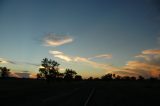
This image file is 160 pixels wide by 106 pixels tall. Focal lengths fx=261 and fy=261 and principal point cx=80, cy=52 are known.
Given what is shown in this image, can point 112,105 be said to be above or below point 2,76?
below

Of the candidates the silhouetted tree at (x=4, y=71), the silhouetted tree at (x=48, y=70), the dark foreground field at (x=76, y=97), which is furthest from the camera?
the silhouetted tree at (x=4, y=71)

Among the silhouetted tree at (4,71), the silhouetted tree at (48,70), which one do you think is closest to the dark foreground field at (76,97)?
the silhouetted tree at (48,70)

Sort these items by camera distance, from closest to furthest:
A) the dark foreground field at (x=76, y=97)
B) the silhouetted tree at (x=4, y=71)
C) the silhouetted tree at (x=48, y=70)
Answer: the dark foreground field at (x=76, y=97) < the silhouetted tree at (x=48, y=70) < the silhouetted tree at (x=4, y=71)

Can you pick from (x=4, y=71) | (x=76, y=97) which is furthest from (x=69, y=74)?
(x=76, y=97)

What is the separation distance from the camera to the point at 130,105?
2069 centimetres

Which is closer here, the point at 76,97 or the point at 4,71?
the point at 76,97

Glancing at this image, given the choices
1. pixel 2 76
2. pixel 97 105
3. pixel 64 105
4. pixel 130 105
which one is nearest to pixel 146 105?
pixel 130 105

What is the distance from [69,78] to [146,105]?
144m

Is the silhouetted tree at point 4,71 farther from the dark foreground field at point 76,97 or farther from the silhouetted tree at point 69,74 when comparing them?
the dark foreground field at point 76,97

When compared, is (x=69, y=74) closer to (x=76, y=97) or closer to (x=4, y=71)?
(x=4, y=71)

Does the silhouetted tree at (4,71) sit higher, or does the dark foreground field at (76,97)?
the silhouetted tree at (4,71)

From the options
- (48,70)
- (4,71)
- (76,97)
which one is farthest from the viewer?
(4,71)

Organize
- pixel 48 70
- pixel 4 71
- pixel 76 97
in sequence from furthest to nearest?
pixel 4 71, pixel 48 70, pixel 76 97

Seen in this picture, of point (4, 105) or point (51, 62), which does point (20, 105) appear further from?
point (51, 62)
